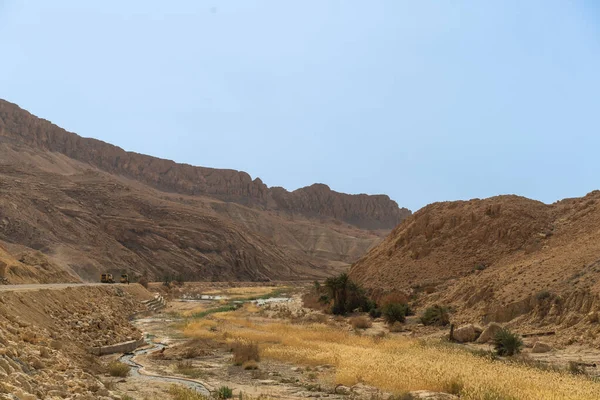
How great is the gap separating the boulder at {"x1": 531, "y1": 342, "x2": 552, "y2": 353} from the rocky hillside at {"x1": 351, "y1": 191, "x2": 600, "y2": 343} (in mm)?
1473

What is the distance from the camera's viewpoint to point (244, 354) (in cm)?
1933

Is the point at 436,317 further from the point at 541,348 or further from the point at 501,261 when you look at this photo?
the point at 501,261

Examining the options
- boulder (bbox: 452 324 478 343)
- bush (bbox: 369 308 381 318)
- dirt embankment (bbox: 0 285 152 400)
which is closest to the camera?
dirt embankment (bbox: 0 285 152 400)

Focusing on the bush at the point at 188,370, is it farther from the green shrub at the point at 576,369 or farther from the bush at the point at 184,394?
the green shrub at the point at 576,369

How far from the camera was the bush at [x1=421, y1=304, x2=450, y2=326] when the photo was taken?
28.5 metres

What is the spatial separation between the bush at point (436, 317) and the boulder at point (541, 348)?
28.9 feet

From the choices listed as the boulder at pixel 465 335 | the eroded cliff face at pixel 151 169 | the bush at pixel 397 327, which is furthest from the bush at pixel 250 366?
the eroded cliff face at pixel 151 169

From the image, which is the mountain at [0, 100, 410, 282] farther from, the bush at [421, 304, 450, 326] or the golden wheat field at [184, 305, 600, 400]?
the bush at [421, 304, 450, 326]

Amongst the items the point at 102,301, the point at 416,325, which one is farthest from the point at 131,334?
the point at 416,325

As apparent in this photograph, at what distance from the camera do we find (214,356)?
809 inches

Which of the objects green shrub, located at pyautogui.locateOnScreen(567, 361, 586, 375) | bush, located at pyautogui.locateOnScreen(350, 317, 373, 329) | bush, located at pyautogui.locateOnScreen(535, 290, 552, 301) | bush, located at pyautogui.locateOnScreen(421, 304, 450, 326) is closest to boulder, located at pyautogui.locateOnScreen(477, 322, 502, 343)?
bush, located at pyautogui.locateOnScreen(535, 290, 552, 301)

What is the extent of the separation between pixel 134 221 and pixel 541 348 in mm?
89940

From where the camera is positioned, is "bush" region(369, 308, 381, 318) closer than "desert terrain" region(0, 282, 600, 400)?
No

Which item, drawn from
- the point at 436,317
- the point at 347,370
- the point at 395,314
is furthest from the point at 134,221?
the point at 347,370
